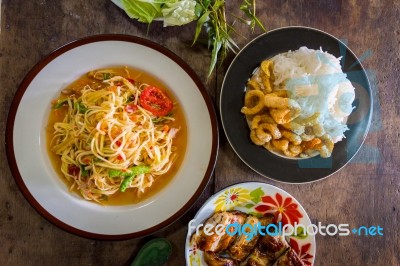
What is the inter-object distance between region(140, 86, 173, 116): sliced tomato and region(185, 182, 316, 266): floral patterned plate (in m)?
0.59

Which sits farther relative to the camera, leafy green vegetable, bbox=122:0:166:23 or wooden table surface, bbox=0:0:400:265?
wooden table surface, bbox=0:0:400:265

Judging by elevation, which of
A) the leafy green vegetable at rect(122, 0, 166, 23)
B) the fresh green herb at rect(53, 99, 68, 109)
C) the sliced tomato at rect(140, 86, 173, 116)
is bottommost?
the fresh green herb at rect(53, 99, 68, 109)

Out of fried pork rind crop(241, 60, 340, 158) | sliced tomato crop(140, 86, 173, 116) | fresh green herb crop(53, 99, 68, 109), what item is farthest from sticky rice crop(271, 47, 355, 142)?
fresh green herb crop(53, 99, 68, 109)

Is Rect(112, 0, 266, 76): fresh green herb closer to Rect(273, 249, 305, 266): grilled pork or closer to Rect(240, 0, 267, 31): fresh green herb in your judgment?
Rect(240, 0, 267, 31): fresh green herb

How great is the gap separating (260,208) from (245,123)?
0.53m

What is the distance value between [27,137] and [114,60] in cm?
64

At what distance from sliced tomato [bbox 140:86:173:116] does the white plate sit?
74 millimetres

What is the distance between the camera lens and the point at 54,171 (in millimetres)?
2484

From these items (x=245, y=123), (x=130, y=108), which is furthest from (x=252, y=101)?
(x=130, y=108)

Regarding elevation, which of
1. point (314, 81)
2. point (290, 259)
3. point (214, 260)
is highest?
point (314, 81)

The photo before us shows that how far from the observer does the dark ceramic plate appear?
2572 mm

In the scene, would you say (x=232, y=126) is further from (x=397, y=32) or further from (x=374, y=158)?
(x=397, y=32)

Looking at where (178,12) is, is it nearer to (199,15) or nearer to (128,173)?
(199,15)

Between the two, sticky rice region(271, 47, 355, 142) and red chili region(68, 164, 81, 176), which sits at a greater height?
sticky rice region(271, 47, 355, 142)
